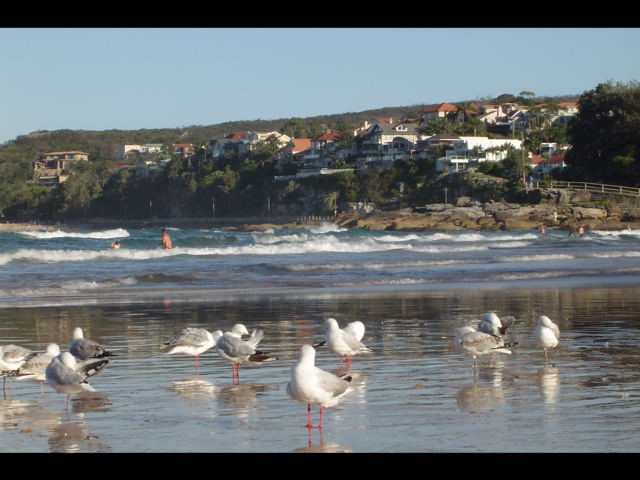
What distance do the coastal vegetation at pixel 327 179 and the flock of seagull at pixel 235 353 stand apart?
85.9 metres

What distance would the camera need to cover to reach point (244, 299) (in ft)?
65.3

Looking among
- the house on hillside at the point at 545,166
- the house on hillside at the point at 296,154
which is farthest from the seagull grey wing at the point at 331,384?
the house on hillside at the point at 296,154

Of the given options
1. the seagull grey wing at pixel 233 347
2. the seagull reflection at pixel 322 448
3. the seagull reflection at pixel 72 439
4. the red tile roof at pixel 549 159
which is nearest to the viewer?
the seagull reflection at pixel 322 448

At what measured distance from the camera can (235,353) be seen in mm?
10031

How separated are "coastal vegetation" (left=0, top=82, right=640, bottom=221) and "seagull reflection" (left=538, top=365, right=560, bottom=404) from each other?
86.4 metres

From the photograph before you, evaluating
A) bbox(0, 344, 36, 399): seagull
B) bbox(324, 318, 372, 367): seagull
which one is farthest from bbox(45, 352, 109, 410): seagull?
bbox(324, 318, 372, 367): seagull

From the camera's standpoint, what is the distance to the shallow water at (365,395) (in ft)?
22.9

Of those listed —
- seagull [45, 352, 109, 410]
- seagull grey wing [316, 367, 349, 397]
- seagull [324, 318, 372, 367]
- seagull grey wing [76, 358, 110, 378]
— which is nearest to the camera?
seagull grey wing [316, 367, 349, 397]

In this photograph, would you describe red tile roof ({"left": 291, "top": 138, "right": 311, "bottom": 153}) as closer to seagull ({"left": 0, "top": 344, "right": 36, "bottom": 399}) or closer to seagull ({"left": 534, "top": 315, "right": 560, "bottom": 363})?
seagull ({"left": 534, "top": 315, "right": 560, "bottom": 363})

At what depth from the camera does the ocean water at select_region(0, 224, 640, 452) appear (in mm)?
7129

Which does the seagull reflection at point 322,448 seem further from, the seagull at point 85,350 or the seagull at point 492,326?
the seagull at point 492,326
